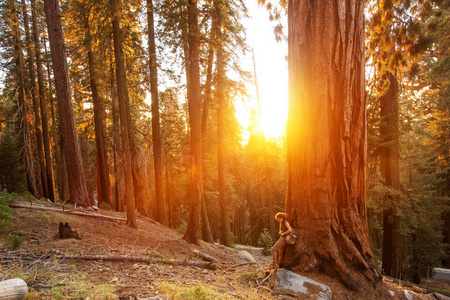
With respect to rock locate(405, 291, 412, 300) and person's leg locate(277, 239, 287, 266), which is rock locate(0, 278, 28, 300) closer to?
person's leg locate(277, 239, 287, 266)

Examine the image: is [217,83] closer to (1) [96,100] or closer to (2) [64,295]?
(1) [96,100]

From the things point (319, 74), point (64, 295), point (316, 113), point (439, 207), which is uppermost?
point (319, 74)

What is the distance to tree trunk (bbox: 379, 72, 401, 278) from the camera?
9.58 m

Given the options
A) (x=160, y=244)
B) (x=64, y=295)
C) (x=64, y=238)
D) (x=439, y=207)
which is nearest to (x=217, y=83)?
(x=160, y=244)

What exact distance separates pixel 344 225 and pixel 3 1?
19057 mm

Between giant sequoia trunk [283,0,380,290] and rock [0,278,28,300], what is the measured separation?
11.3 feet

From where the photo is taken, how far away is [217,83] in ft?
44.2

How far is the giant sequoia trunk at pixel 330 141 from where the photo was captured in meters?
4.10

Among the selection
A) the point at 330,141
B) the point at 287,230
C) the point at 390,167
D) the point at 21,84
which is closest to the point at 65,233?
the point at 287,230

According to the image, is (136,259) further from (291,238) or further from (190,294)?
(291,238)

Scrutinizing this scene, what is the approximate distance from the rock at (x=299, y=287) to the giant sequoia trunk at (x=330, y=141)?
0.31 m

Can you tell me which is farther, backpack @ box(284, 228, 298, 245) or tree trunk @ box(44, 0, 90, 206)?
tree trunk @ box(44, 0, 90, 206)

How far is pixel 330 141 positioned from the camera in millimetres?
4195

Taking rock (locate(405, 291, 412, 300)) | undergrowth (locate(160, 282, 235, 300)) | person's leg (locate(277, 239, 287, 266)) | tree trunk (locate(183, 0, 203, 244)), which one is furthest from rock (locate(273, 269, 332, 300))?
tree trunk (locate(183, 0, 203, 244))
